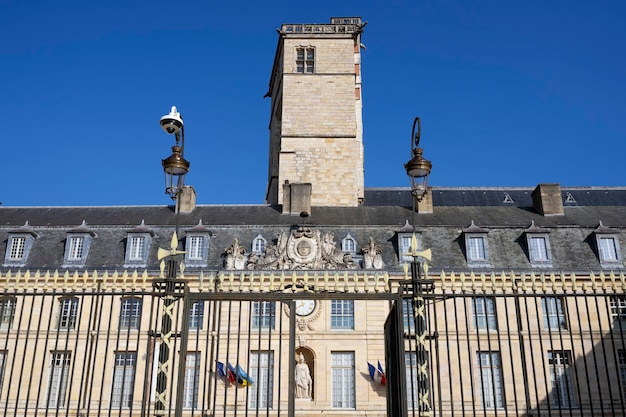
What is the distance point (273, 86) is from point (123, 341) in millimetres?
20004

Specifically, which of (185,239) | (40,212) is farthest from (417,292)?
(40,212)

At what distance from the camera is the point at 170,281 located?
7113mm

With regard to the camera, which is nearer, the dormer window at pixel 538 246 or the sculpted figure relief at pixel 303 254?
the sculpted figure relief at pixel 303 254

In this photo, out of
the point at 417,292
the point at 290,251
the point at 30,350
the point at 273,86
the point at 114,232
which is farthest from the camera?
the point at 273,86

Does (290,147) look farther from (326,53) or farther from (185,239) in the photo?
(185,239)

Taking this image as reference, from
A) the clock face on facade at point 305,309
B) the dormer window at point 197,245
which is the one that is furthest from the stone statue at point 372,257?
the dormer window at point 197,245

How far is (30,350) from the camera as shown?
2102 cm

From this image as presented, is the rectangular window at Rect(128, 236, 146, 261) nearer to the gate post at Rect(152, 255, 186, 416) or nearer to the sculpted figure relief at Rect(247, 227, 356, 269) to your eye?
the sculpted figure relief at Rect(247, 227, 356, 269)

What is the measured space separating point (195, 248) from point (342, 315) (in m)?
5.99

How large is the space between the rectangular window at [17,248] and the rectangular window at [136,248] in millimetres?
4009

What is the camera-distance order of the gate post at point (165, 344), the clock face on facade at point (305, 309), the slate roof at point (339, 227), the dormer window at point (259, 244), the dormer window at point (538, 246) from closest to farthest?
the gate post at point (165, 344), the clock face on facade at point (305, 309), the dormer window at point (538, 246), the slate roof at point (339, 227), the dormer window at point (259, 244)

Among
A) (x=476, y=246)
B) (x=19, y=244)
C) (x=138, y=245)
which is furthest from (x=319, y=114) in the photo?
(x=19, y=244)

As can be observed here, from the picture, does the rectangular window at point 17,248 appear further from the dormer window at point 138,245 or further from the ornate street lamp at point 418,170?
the ornate street lamp at point 418,170

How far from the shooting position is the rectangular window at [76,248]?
23328 millimetres
